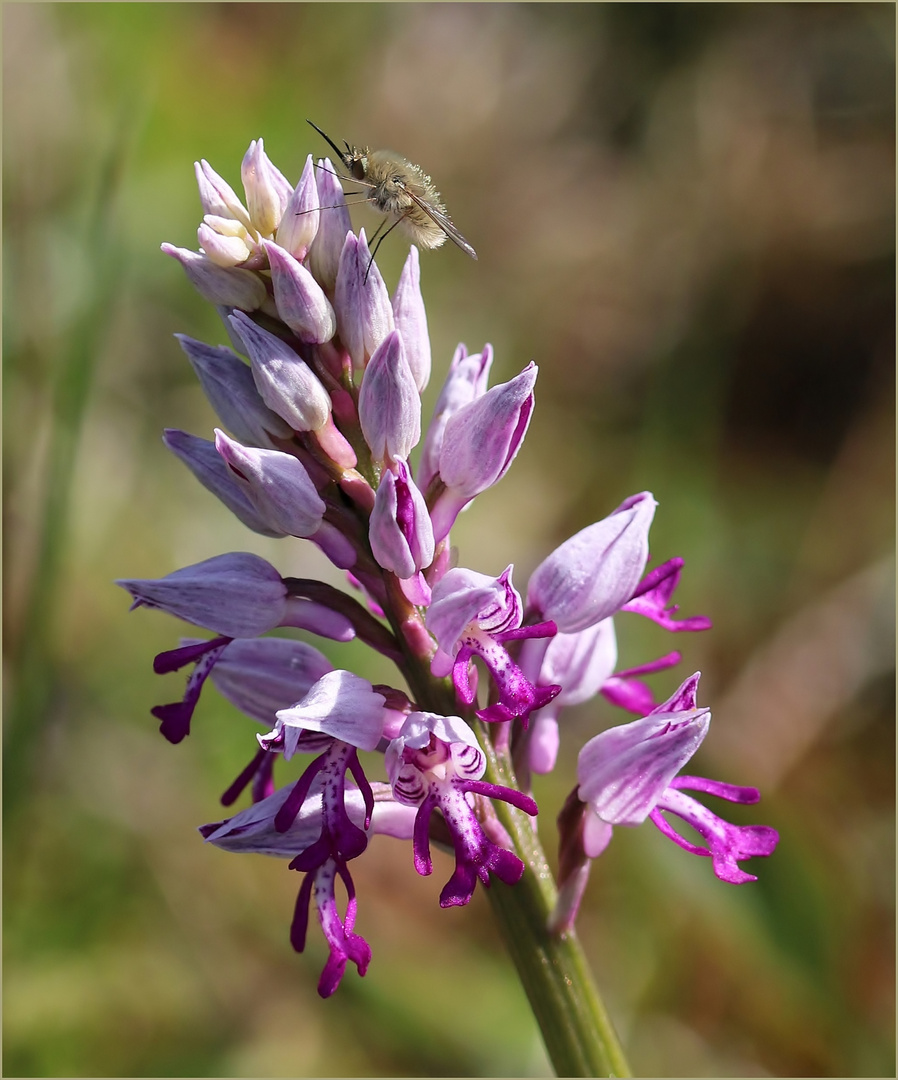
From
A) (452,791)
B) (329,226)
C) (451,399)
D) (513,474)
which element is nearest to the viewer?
(452,791)

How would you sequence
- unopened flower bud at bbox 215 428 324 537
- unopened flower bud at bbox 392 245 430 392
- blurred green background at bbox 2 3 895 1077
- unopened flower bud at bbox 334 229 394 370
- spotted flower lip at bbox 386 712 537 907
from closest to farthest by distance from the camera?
1. spotted flower lip at bbox 386 712 537 907
2. unopened flower bud at bbox 215 428 324 537
3. unopened flower bud at bbox 334 229 394 370
4. unopened flower bud at bbox 392 245 430 392
5. blurred green background at bbox 2 3 895 1077

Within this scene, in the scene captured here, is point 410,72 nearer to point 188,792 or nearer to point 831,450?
point 831,450

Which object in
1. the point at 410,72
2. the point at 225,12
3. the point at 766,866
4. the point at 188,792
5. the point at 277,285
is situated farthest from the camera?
the point at 410,72

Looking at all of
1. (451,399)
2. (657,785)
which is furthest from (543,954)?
(451,399)

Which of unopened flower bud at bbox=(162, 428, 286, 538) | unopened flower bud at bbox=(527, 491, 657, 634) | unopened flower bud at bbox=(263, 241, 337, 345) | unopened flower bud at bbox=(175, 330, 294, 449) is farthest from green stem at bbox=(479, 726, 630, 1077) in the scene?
unopened flower bud at bbox=(263, 241, 337, 345)

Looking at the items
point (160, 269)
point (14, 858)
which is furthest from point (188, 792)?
point (160, 269)

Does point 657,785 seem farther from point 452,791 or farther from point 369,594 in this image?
point 369,594

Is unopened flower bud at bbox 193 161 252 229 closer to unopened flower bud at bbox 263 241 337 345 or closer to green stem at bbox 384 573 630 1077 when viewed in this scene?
unopened flower bud at bbox 263 241 337 345
